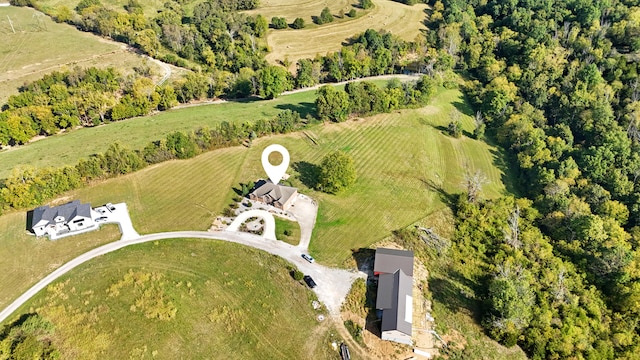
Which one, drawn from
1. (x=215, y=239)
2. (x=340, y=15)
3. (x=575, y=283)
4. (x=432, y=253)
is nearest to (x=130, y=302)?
(x=215, y=239)

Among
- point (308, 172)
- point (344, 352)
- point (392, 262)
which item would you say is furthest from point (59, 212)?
point (392, 262)

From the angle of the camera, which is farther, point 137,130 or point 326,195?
point 137,130

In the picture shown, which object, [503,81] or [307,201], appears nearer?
[307,201]

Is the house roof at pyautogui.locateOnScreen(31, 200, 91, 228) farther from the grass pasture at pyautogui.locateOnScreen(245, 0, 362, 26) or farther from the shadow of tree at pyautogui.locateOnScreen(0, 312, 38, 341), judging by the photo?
the grass pasture at pyautogui.locateOnScreen(245, 0, 362, 26)

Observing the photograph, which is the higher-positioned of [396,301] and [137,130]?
[137,130]

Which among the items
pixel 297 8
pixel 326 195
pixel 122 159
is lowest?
pixel 326 195

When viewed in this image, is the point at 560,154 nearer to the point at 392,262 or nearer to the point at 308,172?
the point at 392,262

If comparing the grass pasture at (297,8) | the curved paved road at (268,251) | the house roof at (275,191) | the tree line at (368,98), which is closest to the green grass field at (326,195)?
the curved paved road at (268,251)

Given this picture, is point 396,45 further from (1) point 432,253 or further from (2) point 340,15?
(1) point 432,253
